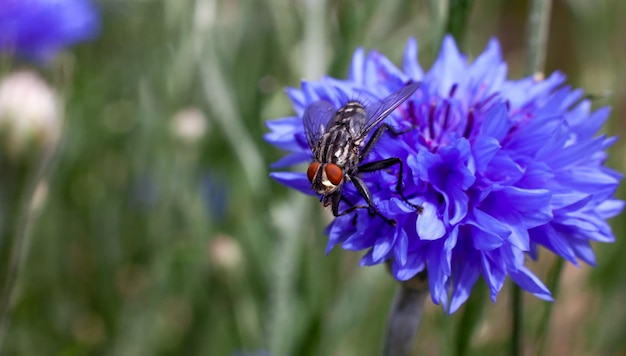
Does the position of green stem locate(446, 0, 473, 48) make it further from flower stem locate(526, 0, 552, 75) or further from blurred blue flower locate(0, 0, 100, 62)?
blurred blue flower locate(0, 0, 100, 62)

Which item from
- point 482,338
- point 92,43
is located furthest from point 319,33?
point 92,43

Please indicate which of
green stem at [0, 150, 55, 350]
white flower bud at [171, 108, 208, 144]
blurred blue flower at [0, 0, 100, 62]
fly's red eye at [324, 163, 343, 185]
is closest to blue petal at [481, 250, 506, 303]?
fly's red eye at [324, 163, 343, 185]

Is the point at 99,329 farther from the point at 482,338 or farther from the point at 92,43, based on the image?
the point at 92,43

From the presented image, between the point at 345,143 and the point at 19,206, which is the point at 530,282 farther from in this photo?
the point at 19,206

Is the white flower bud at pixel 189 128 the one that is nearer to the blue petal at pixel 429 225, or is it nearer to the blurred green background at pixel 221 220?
the blurred green background at pixel 221 220

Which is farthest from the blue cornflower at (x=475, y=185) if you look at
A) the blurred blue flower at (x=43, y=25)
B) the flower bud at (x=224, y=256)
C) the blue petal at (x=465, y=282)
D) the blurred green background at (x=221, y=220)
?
the blurred blue flower at (x=43, y=25)

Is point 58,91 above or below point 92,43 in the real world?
below

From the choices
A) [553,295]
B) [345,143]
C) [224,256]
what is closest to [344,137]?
[345,143]
